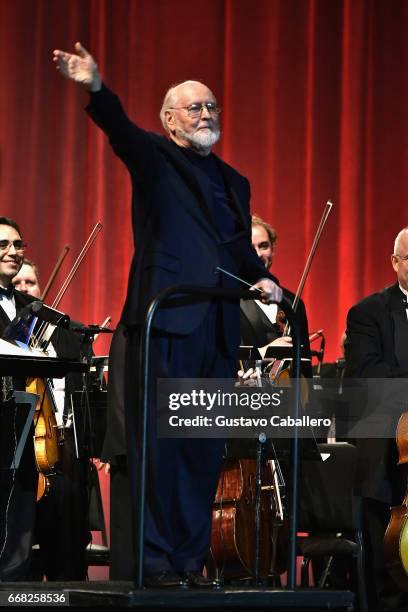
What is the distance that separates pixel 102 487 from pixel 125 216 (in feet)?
5.22

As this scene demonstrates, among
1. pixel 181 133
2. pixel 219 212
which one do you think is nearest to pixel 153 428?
pixel 219 212

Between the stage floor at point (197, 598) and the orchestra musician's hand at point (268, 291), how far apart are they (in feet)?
2.44

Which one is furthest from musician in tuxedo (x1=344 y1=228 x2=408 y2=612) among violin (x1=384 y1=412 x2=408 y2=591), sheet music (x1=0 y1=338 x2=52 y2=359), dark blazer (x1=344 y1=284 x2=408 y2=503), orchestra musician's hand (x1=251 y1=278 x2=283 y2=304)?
sheet music (x1=0 y1=338 x2=52 y2=359)

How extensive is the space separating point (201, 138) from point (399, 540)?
171 cm

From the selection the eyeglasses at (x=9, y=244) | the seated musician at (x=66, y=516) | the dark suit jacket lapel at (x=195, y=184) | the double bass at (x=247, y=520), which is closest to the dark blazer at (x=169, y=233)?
the dark suit jacket lapel at (x=195, y=184)

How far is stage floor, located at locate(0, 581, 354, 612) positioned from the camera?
2500 millimetres

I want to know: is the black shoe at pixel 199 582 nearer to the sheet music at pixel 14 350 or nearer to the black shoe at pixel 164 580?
the black shoe at pixel 164 580

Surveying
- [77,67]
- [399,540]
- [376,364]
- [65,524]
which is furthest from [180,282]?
[65,524]

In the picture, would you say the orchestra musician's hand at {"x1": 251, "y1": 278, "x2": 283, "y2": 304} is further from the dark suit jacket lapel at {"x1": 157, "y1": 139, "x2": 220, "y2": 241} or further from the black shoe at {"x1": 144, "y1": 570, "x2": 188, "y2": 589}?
the black shoe at {"x1": 144, "y1": 570, "x2": 188, "y2": 589}

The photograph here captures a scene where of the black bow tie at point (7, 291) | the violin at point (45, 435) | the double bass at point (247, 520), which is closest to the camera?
the double bass at point (247, 520)

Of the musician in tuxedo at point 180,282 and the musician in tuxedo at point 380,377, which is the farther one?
the musician in tuxedo at point 380,377

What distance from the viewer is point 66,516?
15.0ft

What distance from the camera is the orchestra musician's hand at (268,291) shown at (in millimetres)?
2863

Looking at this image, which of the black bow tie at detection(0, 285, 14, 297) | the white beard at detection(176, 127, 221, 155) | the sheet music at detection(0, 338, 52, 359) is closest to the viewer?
the sheet music at detection(0, 338, 52, 359)
